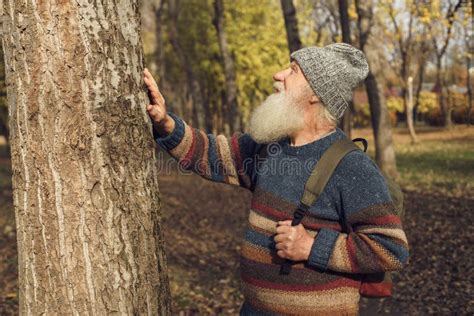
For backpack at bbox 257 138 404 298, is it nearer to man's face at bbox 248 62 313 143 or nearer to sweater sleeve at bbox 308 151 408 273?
sweater sleeve at bbox 308 151 408 273

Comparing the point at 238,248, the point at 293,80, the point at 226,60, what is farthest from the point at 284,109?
the point at 226,60

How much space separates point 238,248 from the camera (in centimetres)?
889

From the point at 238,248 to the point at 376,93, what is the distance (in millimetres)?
5686

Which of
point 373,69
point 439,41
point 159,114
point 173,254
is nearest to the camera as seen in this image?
point 159,114

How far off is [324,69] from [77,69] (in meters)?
1.20

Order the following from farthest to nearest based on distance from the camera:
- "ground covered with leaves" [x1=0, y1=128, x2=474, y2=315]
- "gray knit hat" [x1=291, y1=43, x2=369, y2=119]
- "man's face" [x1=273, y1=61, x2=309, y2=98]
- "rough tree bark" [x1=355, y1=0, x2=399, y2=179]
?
"rough tree bark" [x1=355, y1=0, x2=399, y2=179] < "ground covered with leaves" [x1=0, y1=128, x2=474, y2=315] < "man's face" [x1=273, y1=61, x2=309, y2=98] < "gray knit hat" [x1=291, y1=43, x2=369, y2=119]

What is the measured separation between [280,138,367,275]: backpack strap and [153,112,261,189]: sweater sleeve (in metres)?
0.55

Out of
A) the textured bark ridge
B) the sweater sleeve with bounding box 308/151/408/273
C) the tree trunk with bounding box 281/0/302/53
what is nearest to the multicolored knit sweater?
the sweater sleeve with bounding box 308/151/408/273

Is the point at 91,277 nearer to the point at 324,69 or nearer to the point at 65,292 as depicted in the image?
the point at 65,292

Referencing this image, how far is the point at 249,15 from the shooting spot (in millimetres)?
27984

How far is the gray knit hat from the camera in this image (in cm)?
268

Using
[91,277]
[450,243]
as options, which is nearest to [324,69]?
[91,277]

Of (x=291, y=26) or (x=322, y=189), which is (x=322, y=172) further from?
(x=291, y=26)

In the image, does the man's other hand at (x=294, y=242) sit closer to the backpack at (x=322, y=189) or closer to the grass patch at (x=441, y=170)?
the backpack at (x=322, y=189)
